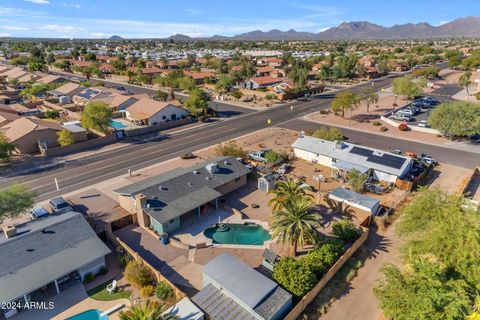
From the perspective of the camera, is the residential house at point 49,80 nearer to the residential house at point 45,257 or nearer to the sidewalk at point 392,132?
the sidewalk at point 392,132

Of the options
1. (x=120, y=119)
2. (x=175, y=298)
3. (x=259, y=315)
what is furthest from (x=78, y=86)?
(x=259, y=315)

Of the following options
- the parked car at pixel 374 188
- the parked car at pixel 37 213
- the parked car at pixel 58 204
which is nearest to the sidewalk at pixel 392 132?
the parked car at pixel 374 188

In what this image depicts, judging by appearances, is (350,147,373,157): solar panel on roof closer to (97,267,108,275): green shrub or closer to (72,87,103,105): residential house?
(97,267,108,275): green shrub

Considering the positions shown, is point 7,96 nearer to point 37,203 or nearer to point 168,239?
point 37,203

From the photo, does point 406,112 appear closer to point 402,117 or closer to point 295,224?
point 402,117

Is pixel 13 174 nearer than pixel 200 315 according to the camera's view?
No

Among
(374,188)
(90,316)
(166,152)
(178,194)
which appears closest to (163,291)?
(90,316)
